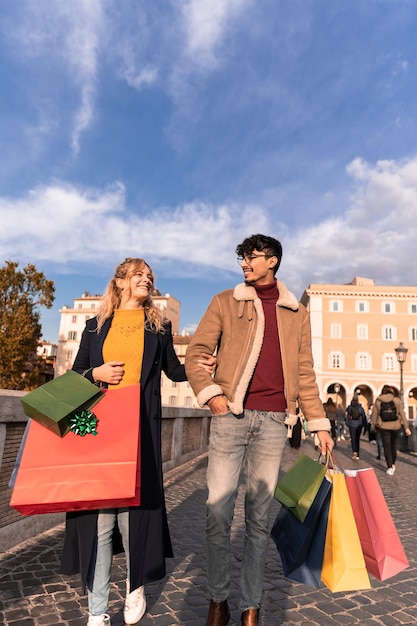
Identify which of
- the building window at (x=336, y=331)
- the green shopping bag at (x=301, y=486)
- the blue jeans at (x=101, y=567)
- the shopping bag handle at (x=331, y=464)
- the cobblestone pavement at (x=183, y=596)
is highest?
the building window at (x=336, y=331)

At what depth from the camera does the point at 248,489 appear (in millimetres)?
2865

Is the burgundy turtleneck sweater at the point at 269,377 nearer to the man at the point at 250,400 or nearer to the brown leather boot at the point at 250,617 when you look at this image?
the man at the point at 250,400

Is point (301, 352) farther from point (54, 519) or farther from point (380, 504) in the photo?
point (54, 519)

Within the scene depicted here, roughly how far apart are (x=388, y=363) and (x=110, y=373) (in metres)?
54.6

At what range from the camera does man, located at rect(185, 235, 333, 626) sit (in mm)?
2693

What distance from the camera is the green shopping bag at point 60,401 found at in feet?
7.43

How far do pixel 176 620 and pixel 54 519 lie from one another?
273 centimetres

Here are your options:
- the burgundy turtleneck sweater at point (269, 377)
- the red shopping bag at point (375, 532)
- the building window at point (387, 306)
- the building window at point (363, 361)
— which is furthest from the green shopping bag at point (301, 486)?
the building window at point (387, 306)

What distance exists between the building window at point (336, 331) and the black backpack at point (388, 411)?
146 feet

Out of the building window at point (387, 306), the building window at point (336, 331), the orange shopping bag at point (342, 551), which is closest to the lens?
the orange shopping bag at point (342, 551)

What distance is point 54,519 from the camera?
17.0ft

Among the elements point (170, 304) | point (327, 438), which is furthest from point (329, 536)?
point (170, 304)

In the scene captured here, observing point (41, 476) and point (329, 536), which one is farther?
point (329, 536)

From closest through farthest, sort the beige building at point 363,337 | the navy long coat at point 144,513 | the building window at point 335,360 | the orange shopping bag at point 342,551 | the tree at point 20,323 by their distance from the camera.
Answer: the orange shopping bag at point 342,551 < the navy long coat at point 144,513 < the tree at point 20,323 < the beige building at point 363,337 < the building window at point 335,360
